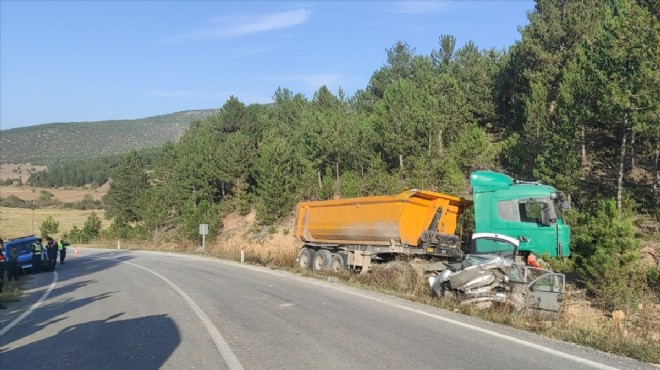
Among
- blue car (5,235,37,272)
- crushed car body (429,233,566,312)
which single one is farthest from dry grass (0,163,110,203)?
crushed car body (429,233,566,312)

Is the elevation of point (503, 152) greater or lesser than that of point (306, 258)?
greater

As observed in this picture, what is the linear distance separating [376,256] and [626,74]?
11.6 meters

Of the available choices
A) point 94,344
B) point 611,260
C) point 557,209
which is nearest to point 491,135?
point 557,209

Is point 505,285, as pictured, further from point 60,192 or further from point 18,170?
point 18,170

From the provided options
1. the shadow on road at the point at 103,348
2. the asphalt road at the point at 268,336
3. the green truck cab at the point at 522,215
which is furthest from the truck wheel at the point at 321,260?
the shadow on road at the point at 103,348

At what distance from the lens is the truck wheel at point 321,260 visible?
18.6m

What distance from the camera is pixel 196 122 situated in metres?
75.9

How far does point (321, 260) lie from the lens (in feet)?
62.4

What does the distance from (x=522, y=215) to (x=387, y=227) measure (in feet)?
12.7

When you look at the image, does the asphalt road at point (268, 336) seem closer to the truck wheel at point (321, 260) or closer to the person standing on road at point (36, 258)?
the truck wheel at point (321, 260)

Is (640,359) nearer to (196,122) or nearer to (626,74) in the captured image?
(626,74)

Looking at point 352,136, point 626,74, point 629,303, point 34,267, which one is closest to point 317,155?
point 352,136

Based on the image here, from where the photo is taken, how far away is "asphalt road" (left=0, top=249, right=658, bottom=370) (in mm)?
6312

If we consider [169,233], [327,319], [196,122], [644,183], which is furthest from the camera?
[196,122]
